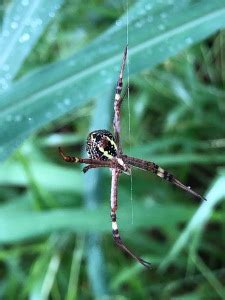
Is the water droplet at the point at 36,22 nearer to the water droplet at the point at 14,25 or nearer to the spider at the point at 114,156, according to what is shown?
the water droplet at the point at 14,25

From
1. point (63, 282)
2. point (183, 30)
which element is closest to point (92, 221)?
point (63, 282)

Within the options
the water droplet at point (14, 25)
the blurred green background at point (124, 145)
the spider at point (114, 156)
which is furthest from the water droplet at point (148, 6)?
the water droplet at point (14, 25)

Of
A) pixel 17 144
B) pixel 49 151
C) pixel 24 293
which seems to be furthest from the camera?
pixel 49 151

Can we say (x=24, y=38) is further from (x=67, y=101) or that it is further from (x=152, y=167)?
(x=152, y=167)

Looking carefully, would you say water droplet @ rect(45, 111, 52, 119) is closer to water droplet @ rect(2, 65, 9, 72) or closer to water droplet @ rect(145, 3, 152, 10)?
water droplet @ rect(2, 65, 9, 72)

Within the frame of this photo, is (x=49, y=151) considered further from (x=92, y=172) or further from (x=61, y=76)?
(x=61, y=76)

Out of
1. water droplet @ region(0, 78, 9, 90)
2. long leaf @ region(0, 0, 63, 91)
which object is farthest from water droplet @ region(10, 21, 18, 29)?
water droplet @ region(0, 78, 9, 90)

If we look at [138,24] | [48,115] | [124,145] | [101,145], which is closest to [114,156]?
[101,145]
